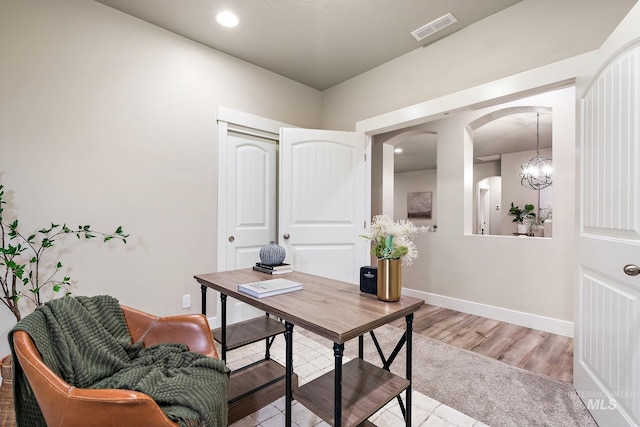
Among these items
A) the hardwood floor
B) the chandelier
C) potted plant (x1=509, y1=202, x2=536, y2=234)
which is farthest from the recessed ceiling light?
the chandelier

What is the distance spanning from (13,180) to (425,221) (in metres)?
9.12

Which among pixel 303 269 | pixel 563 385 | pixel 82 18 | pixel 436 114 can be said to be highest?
pixel 82 18

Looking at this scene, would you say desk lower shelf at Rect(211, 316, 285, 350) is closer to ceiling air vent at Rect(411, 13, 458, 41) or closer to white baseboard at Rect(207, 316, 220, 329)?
white baseboard at Rect(207, 316, 220, 329)

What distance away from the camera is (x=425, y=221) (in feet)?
31.0

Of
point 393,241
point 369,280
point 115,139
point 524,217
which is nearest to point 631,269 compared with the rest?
point 393,241

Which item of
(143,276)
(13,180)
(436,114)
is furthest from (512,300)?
(13,180)

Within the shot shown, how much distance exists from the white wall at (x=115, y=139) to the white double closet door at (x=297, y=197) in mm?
234

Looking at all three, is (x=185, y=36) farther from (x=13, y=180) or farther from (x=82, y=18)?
(x=13, y=180)

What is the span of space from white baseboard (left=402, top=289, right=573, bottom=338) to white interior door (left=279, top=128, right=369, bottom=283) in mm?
1258

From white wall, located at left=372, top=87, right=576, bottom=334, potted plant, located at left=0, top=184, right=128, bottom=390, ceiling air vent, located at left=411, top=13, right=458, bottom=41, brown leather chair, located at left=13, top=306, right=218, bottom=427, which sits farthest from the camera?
white wall, located at left=372, top=87, right=576, bottom=334

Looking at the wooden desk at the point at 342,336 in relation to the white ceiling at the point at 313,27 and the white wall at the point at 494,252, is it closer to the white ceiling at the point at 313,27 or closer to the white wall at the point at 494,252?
Answer: the white ceiling at the point at 313,27

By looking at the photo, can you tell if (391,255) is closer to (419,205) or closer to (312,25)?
(312,25)

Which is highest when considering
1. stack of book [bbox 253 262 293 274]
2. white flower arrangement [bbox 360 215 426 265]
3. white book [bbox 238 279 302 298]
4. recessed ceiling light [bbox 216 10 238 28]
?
recessed ceiling light [bbox 216 10 238 28]

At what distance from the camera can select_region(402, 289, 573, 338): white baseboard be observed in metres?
2.94
